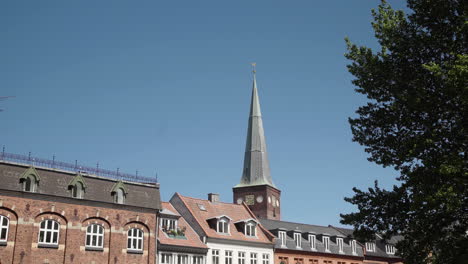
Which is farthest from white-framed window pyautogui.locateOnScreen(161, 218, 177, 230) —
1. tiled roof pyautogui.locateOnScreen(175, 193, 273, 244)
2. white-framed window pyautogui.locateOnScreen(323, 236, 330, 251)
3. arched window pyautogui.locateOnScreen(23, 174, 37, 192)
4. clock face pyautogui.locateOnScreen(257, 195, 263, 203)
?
clock face pyautogui.locateOnScreen(257, 195, 263, 203)

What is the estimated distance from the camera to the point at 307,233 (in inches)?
2496

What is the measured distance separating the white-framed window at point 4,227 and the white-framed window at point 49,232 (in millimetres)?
2317

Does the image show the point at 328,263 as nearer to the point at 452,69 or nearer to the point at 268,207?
the point at 268,207

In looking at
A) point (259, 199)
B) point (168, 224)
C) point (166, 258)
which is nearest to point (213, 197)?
point (168, 224)

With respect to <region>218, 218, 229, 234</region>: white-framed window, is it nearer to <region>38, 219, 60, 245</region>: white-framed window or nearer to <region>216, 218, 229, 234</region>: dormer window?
<region>216, 218, 229, 234</region>: dormer window

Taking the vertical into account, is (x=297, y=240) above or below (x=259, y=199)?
below

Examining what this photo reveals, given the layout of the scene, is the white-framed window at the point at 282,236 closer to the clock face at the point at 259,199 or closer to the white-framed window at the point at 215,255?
the white-framed window at the point at 215,255

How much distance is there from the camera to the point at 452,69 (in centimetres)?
1998

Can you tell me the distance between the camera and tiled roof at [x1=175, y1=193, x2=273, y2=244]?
52.8 metres

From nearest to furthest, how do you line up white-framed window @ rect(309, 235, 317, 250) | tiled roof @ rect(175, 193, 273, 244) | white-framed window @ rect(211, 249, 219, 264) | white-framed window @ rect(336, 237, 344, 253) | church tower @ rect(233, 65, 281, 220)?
1. white-framed window @ rect(211, 249, 219, 264)
2. tiled roof @ rect(175, 193, 273, 244)
3. white-framed window @ rect(309, 235, 317, 250)
4. white-framed window @ rect(336, 237, 344, 253)
5. church tower @ rect(233, 65, 281, 220)

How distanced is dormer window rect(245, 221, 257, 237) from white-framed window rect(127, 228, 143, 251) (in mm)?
15469

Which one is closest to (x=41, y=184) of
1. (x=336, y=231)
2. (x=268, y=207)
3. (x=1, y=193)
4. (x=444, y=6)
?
(x=1, y=193)

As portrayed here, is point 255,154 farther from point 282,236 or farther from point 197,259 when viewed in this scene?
point 197,259

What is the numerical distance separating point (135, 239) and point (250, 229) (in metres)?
16.7
